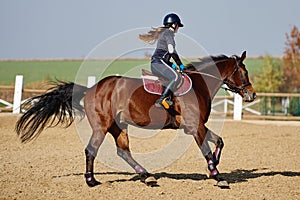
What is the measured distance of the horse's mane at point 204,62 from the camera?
26.4 feet

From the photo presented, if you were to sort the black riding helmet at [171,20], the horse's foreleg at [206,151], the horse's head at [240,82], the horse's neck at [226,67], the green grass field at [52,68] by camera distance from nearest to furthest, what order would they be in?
1. the horse's foreleg at [206,151]
2. the black riding helmet at [171,20]
3. the horse's head at [240,82]
4. the horse's neck at [226,67]
5. the green grass field at [52,68]

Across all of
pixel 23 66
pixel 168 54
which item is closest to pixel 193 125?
pixel 168 54

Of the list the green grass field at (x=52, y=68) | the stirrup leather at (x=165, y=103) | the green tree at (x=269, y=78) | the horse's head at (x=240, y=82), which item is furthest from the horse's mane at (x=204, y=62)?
the green grass field at (x=52, y=68)

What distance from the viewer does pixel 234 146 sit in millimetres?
12438

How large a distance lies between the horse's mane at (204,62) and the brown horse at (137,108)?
0.06 meters

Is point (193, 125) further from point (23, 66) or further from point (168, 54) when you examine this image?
point (23, 66)

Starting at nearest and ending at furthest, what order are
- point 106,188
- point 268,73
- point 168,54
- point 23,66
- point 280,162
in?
point 106,188 → point 168,54 → point 280,162 → point 268,73 → point 23,66

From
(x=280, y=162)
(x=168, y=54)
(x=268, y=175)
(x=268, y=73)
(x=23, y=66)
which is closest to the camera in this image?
(x=168, y=54)

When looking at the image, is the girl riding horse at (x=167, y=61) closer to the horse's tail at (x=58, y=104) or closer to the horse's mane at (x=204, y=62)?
the horse's mane at (x=204, y=62)

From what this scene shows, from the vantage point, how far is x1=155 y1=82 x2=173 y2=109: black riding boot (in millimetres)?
7336

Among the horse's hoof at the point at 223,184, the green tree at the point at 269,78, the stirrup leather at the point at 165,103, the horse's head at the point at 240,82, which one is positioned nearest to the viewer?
the horse's hoof at the point at 223,184

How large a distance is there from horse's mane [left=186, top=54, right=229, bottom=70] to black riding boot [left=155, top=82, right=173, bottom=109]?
0.84m

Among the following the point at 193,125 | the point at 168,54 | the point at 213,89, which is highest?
the point at 168,54

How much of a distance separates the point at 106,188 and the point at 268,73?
2757 centimetres
